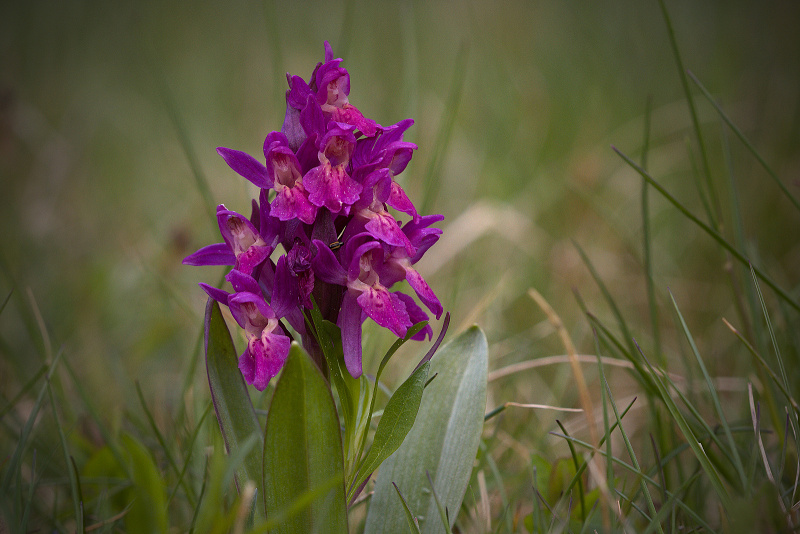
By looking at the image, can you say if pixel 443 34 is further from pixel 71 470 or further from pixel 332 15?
pixel 71 470

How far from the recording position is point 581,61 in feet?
17.5

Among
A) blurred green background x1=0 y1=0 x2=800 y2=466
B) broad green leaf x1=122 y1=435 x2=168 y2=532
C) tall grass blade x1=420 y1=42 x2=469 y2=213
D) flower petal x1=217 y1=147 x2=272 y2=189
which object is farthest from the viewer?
blurred green background x1=0 y1=0 x2=800 y2=466

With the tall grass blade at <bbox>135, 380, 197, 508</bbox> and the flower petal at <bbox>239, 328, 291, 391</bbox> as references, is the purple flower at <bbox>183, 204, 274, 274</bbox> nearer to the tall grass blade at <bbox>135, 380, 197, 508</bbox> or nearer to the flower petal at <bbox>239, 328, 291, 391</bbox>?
the flower petal at <bbox>239, 328, 291, 391</bbox>

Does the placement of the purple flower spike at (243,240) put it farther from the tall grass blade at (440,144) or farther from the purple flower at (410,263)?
the tall grass blade at (440,144)

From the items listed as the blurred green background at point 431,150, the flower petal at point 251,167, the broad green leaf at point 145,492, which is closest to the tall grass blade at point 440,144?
the blurred green background at point 431,150

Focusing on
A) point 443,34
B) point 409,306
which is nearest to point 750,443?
point 409,306

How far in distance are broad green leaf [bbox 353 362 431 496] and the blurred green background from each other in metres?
0.92

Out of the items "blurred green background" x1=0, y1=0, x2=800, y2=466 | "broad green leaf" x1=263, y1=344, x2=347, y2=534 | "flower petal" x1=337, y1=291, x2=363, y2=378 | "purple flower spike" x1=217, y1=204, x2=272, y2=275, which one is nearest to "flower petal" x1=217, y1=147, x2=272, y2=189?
"purple flower spike" x1=217, y1=204, x2=272, y2=275

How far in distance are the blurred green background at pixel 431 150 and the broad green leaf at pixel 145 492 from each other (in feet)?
3.68

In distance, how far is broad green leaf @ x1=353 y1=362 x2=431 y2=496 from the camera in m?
1.12

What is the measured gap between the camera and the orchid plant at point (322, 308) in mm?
1066

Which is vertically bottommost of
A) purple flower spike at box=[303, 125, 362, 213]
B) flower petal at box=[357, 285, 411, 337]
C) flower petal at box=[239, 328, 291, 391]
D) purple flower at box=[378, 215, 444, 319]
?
flower petal at box=[239, 328, 291, 391]

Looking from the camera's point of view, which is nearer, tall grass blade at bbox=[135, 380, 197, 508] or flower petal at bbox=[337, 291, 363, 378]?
flower petal at bbox=[337, 291, 363, 378]

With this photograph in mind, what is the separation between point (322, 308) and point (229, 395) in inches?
11.2
